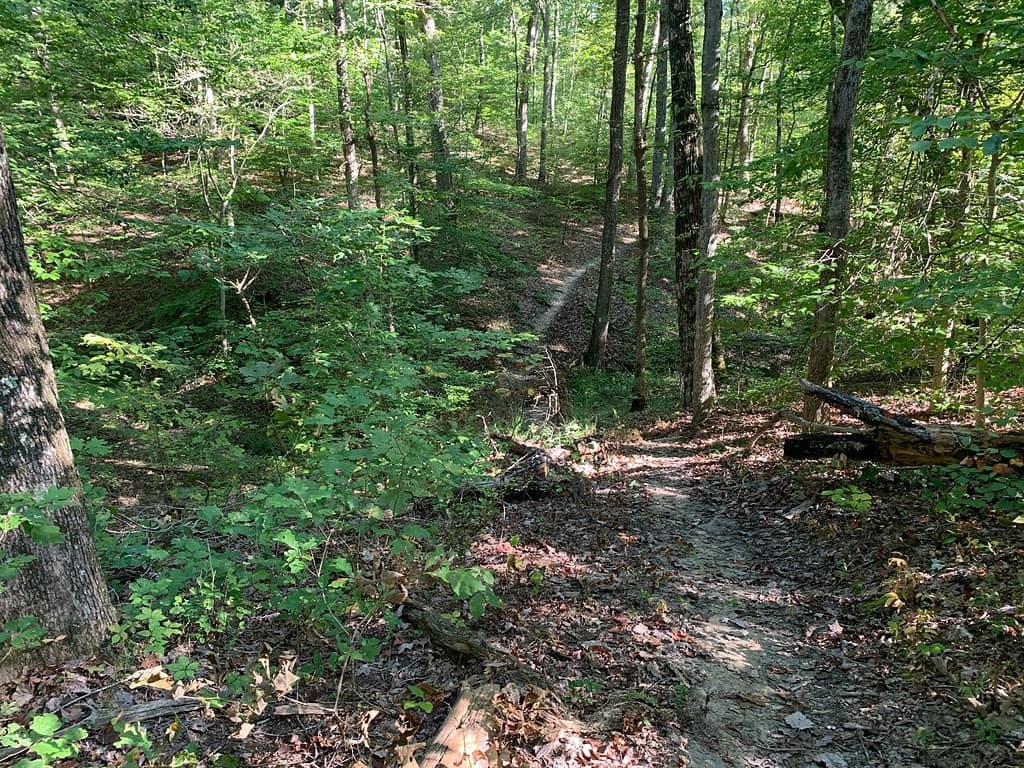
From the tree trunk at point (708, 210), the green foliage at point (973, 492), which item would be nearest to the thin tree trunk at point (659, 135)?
the tree trunk at point (708, 210)

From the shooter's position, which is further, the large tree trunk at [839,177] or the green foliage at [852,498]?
the large tree trunk at [839,177]

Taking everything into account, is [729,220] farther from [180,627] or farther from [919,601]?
[180,627]

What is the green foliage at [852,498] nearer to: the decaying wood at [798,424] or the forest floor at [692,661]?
the forest floor at [692,661]

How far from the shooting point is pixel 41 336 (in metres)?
3.33

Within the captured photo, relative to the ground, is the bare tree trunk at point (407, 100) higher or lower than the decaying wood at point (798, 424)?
higher

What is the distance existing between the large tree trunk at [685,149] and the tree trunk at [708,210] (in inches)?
11.7

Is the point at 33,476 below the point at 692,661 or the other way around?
the other way around

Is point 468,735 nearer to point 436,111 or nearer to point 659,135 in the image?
point 436,111

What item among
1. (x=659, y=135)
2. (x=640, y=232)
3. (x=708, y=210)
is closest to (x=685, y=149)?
(x=708, y=210)

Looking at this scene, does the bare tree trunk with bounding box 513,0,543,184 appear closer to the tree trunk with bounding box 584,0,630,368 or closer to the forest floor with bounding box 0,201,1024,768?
the tree trunk with bounding box 584,0,630,368

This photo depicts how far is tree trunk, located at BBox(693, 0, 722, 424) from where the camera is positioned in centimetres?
888

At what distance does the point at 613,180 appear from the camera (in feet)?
43.9

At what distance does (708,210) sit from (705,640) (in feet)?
24.1

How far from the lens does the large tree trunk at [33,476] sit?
3.09 m
